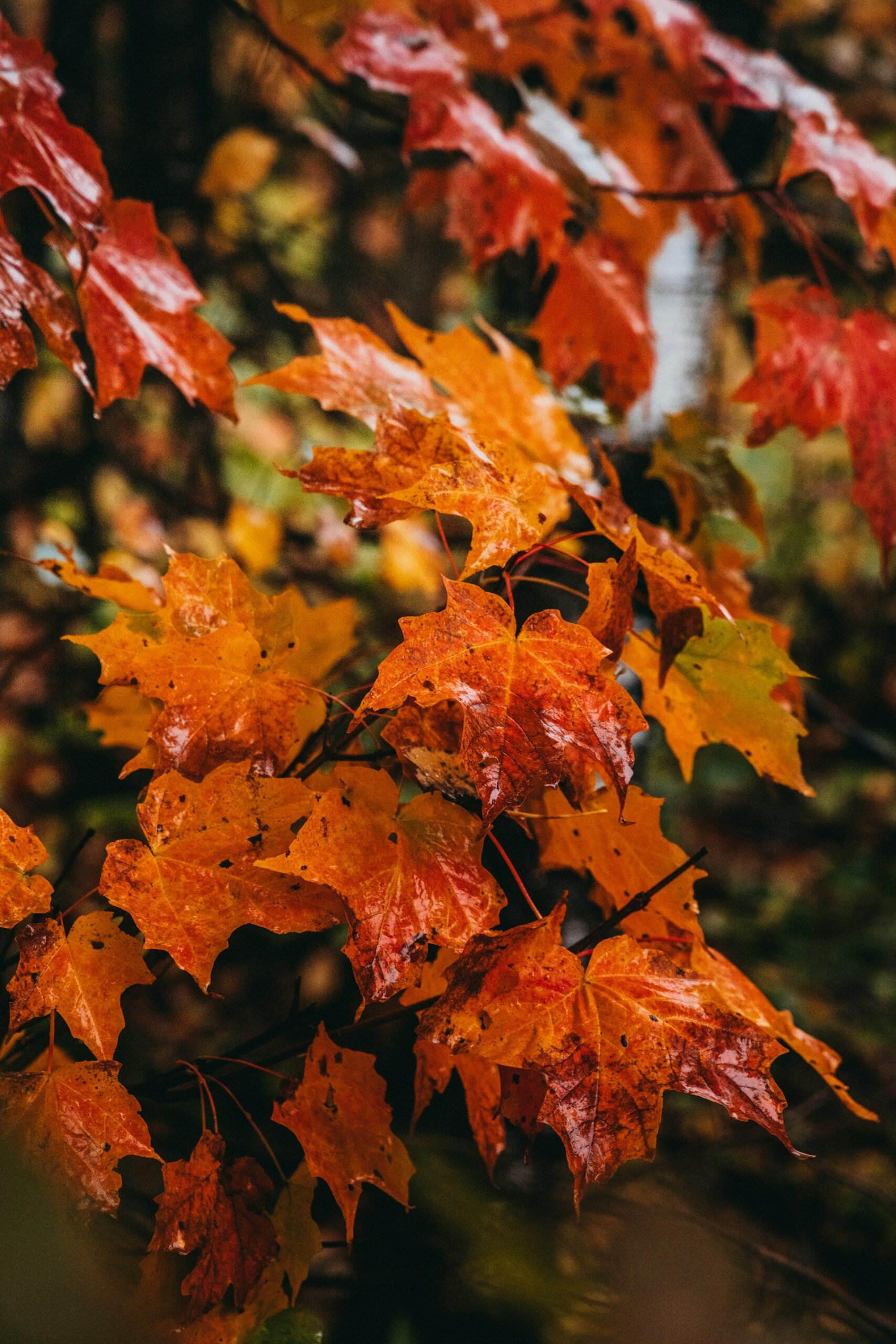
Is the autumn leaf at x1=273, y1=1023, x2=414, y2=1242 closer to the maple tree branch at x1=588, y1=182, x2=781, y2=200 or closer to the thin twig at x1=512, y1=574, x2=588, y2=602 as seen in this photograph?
the thin twig at x1=512, y1=574, x2=588, y2=602

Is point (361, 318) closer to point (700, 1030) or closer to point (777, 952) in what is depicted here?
point (700, 1030)

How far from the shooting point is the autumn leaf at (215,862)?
0.51m

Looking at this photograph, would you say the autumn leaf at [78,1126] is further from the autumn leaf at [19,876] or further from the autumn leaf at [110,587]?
the autumn leaf at [110,587]

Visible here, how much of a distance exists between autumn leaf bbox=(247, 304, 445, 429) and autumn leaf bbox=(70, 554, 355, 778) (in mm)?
186

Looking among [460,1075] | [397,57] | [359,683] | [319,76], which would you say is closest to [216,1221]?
[460,1075]

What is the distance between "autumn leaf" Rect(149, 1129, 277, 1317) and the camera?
0.52 m

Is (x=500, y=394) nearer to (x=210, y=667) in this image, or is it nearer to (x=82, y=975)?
(x=210, y=667)

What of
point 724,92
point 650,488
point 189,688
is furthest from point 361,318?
point 189,688

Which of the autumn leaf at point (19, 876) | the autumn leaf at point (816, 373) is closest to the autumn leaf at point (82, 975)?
the autumn leaf at point (19, 876)

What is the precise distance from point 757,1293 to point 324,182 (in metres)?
3.61

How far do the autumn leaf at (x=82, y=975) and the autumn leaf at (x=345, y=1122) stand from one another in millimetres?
120

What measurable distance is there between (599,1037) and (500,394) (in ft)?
2.00

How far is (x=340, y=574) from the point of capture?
6.22 feet

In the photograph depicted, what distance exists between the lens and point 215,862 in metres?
0.53
